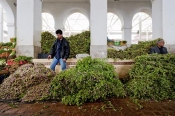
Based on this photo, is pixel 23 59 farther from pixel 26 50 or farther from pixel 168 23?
pixel 168 23

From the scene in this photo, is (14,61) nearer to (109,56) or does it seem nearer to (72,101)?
(72,101)

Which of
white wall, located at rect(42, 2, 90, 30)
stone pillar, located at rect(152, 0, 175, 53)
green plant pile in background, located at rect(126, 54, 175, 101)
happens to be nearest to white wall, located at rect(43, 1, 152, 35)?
white wall, located at rect(42, 2, 90, 30)

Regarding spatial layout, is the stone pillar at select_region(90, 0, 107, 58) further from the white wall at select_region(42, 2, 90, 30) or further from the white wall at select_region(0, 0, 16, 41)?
the white wall at select_region(0, 0, 16, 41)

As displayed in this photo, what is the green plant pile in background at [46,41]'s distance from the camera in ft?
22.7

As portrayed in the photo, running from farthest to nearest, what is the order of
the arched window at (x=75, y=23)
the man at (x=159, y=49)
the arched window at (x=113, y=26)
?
1. the arched window at (x=113, y=26)
2. the arched window at (x=75, y=23)
3. the man at (x=159, y=49)

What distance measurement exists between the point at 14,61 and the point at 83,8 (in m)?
7.10

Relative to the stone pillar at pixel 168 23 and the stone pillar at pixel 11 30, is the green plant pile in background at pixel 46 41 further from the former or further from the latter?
the stone pillar at pixel 168 23

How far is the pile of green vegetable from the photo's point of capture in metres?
3.96

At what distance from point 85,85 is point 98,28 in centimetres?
325

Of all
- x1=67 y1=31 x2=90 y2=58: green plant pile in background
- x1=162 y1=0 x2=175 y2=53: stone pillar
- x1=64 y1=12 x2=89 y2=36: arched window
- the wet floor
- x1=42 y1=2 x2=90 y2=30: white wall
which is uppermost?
x1=64 y1=12 x2=89 y2=36: arched window

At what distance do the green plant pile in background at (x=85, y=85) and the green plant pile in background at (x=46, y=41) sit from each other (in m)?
3.25

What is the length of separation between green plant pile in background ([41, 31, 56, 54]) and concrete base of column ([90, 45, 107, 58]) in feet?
6.30

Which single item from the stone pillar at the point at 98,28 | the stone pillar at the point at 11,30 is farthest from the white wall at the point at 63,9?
the stone pillar at the point at 98,28

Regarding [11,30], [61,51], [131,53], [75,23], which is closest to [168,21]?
[131,53]
